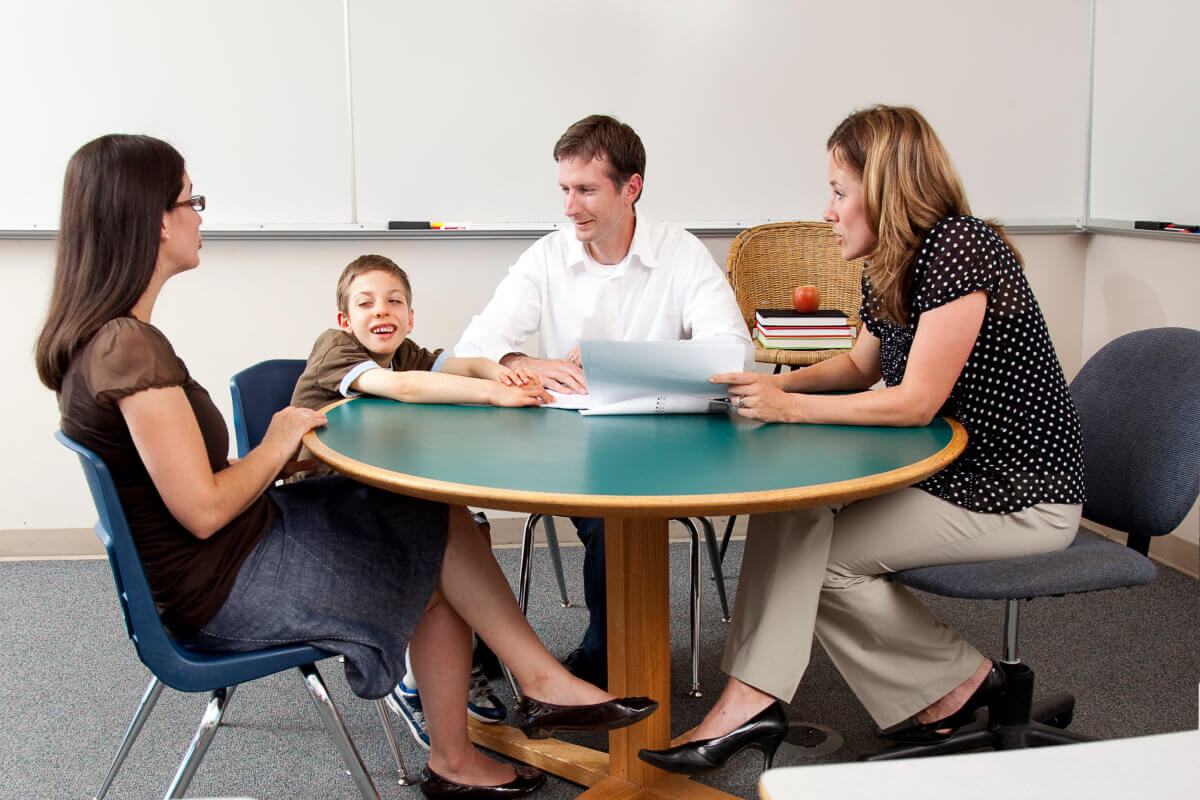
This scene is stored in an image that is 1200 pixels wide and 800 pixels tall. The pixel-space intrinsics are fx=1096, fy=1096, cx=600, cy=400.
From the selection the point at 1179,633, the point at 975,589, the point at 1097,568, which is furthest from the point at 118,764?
the point at 1179,633

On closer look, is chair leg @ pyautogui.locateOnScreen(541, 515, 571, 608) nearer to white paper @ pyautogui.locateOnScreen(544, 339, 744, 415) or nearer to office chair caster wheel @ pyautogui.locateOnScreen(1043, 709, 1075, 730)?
white paper @ pyautogui.locateOnScreen(544, 339, 744, 415)

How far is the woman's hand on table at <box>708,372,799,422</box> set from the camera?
74.8 inches

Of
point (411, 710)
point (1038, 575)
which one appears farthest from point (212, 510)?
point (1038, 575)

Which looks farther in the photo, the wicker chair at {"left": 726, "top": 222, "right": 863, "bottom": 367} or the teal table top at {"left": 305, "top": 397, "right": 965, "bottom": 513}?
the wicker chair at {"left": 726, "top": 222, "right": 863, "bottom": 367}

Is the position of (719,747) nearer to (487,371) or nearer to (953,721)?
(953,721)

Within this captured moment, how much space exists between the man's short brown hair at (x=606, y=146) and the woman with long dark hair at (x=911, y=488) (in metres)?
0.60

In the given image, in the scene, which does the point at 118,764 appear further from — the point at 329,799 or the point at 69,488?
the point at 69,488

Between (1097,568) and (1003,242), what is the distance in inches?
23.2

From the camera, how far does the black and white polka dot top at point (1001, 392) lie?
1.90m

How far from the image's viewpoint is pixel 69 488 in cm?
360

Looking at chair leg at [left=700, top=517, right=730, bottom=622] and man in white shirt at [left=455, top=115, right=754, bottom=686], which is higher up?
man in white shirt at [left=455, top=115, right=754, bottom=686]

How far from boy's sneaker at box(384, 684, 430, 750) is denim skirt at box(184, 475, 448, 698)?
57cm

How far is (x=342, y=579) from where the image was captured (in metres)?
1.78

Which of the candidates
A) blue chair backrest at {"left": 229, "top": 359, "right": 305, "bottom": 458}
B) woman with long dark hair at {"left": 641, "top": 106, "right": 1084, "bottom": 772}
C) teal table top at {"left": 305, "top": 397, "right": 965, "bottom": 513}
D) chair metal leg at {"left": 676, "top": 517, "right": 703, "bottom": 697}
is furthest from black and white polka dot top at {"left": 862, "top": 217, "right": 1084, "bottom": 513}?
blue chair backrest at {"left": 229, "top": 359, "right": 305, "bottom": 458}
